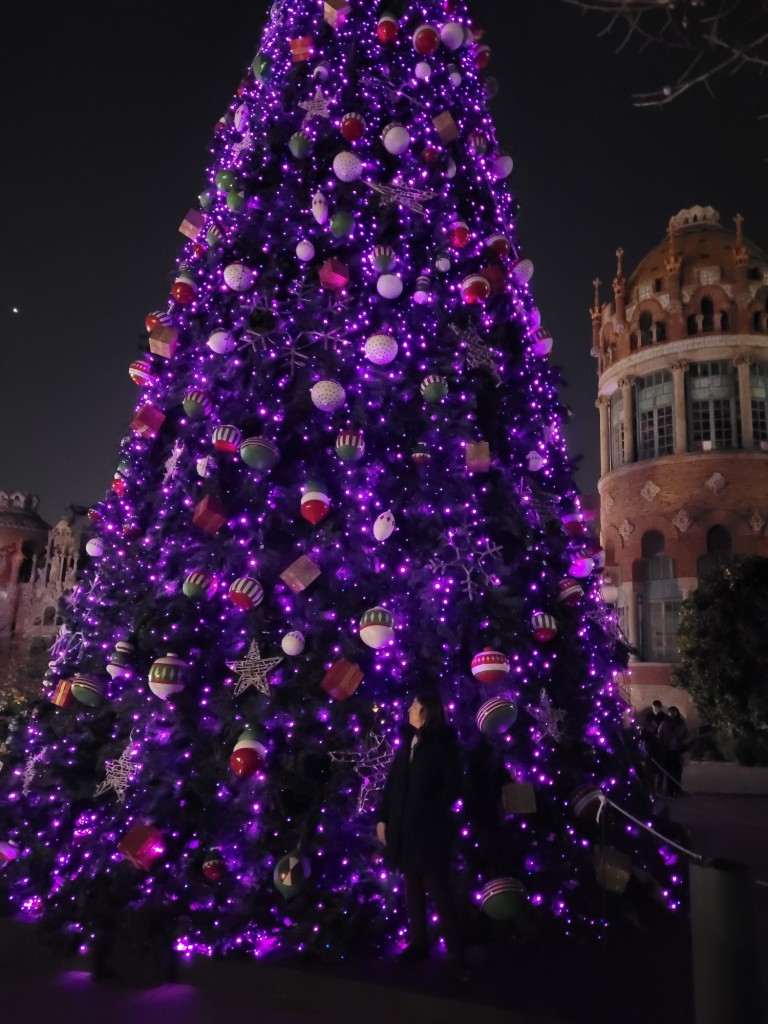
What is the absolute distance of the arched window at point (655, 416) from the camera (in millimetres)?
24141

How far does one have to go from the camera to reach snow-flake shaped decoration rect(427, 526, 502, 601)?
166 inches

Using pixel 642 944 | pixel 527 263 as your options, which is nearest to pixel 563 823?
pixel 642 944

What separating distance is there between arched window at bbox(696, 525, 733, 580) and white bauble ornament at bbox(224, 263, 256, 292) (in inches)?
832

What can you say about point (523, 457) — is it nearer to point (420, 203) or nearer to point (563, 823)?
point (420, 203)

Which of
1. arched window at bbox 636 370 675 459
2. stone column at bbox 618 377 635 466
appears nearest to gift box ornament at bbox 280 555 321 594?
arched window at bbox 636 370 675 459

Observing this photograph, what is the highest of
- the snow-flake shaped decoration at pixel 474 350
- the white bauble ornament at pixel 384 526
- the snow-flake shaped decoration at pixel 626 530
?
the snow-flake shaped decoration at pixel 626 530

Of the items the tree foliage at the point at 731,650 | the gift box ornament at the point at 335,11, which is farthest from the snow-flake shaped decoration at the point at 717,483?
the gift box ornament at the point at 335,11

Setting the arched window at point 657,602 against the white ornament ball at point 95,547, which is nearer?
the white ornament ball at point 95,547

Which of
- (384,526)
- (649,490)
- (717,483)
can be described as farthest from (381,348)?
(649,490)

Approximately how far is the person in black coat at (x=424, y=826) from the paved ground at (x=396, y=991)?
8.1 inches

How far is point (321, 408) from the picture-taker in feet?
14.6

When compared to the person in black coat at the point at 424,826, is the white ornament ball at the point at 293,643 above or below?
above

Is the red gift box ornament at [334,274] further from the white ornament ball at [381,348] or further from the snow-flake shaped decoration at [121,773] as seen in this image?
the snow-flake shaped decoration at [121,773]

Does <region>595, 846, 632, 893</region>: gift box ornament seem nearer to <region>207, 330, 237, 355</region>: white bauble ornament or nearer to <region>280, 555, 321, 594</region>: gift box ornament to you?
<region>280, 555, 321, 594</region>: gift box ornament
